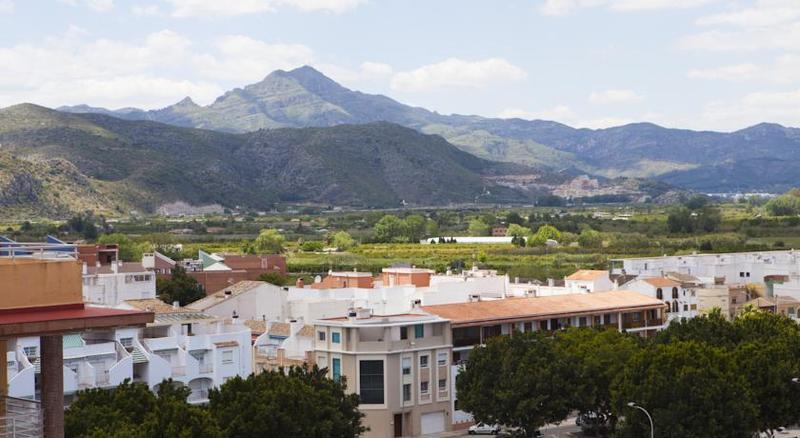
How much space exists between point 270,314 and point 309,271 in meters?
56.8

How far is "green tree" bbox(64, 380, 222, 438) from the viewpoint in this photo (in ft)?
112

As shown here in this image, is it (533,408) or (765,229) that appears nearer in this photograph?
(533,408)

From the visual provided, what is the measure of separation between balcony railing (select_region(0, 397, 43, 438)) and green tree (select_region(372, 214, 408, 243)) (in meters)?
173

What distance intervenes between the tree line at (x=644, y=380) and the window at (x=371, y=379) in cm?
369

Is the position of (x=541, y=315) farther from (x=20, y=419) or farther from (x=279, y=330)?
(x=20, y=419)

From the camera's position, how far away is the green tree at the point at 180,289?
9438 centimetres

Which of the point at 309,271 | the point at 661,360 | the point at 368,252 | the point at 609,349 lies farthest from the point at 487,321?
the point at 368,252

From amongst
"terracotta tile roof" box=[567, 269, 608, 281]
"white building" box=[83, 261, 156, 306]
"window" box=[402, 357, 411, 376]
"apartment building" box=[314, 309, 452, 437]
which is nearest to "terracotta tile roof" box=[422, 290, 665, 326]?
"apartment building" box=[314, 309, 452, 437]

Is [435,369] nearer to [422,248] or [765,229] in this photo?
[422,248]

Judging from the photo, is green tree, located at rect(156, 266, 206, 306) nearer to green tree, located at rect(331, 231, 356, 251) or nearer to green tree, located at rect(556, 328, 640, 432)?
green tree, located at rect(556, 328, 640, 432)

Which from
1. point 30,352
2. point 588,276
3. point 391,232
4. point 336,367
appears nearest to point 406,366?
point 336,367

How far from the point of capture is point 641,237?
17388cm

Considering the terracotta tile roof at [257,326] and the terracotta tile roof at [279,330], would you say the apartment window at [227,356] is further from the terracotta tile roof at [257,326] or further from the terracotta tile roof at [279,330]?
the terracotta tile roof at [257,326]

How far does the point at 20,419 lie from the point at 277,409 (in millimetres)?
26683
